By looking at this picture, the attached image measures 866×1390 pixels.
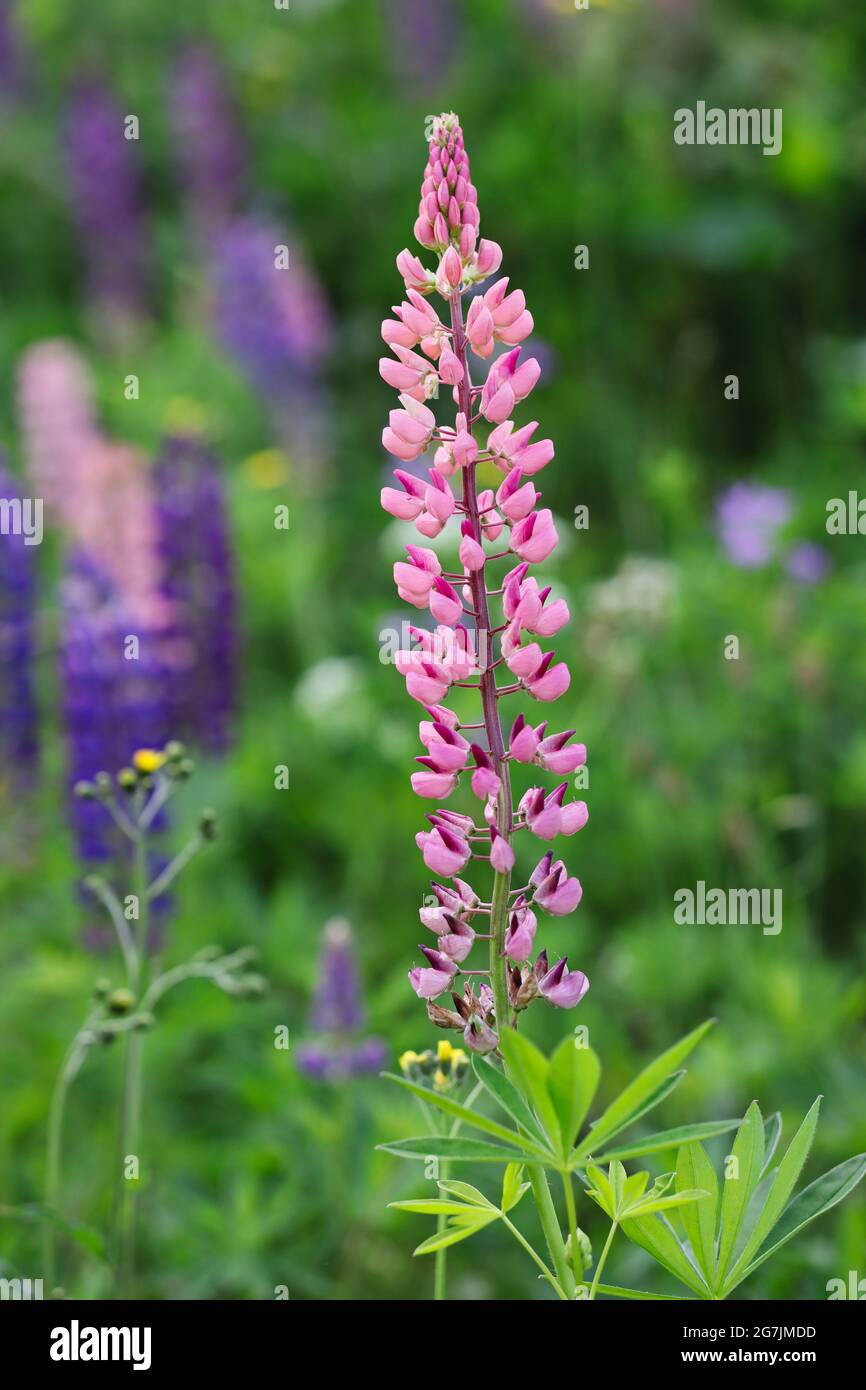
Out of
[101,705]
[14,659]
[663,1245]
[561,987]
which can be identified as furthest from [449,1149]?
[14,659]

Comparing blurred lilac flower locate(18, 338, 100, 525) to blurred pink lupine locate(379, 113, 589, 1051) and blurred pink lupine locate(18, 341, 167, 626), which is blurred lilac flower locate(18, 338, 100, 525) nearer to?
blurred pink lupine locate(18, 341, 167, 626)

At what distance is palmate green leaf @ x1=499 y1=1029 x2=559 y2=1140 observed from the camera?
120cm

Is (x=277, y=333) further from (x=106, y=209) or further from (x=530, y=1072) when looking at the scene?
(x=530, y=1072)

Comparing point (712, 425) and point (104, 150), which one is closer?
point (712, 425)

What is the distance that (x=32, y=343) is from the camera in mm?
5863

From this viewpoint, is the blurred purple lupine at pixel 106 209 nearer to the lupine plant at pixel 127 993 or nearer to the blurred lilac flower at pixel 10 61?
the blurred lilac flower at pixel 10 61

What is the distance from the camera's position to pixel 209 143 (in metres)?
6.04

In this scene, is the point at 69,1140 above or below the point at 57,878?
below

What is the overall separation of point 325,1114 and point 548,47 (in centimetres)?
463

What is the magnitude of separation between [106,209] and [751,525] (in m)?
3.54

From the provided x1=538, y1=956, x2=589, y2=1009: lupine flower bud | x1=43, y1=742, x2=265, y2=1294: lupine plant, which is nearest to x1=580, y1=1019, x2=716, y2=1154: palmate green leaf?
x1=538, y1=956, x2=589, y2=1009: lupine flower bud

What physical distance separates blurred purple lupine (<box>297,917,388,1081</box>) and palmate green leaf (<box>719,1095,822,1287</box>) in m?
0.96
